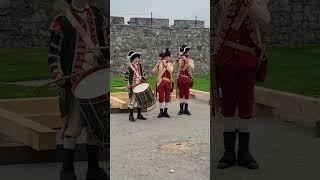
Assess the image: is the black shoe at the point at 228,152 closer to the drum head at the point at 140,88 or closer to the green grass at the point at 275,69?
the green grass at the point at 275,69

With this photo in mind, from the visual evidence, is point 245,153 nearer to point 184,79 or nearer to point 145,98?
point 145,98

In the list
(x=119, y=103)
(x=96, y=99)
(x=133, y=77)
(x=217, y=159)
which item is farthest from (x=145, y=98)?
(x=96, y=99)

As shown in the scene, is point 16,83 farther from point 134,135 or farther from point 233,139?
point 134,135

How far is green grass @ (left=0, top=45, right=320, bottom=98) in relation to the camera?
3430 millimetres

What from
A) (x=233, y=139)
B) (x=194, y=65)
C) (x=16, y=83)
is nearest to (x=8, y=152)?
(x=16, y=83)

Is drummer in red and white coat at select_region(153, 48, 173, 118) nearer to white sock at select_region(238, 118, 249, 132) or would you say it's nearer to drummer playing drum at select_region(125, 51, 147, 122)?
drummer playing drum at select_region(125, 51, 147, 122)

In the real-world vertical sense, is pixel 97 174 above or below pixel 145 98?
below

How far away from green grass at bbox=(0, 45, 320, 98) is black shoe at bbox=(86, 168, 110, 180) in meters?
0.56

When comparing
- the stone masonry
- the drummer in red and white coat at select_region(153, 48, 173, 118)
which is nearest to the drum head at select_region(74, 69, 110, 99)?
the drummer in red and white coat at select_region(153, 48, 173, 118)

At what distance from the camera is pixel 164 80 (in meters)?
8.39

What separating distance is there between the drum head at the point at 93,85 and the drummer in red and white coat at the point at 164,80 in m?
4.83

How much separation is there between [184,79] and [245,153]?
464 cm

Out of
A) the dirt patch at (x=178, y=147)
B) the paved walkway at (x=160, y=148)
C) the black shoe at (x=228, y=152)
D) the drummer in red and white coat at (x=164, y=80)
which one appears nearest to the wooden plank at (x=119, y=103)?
the paved walkway at (x=160, y=148)

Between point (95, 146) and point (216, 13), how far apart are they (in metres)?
1.15
